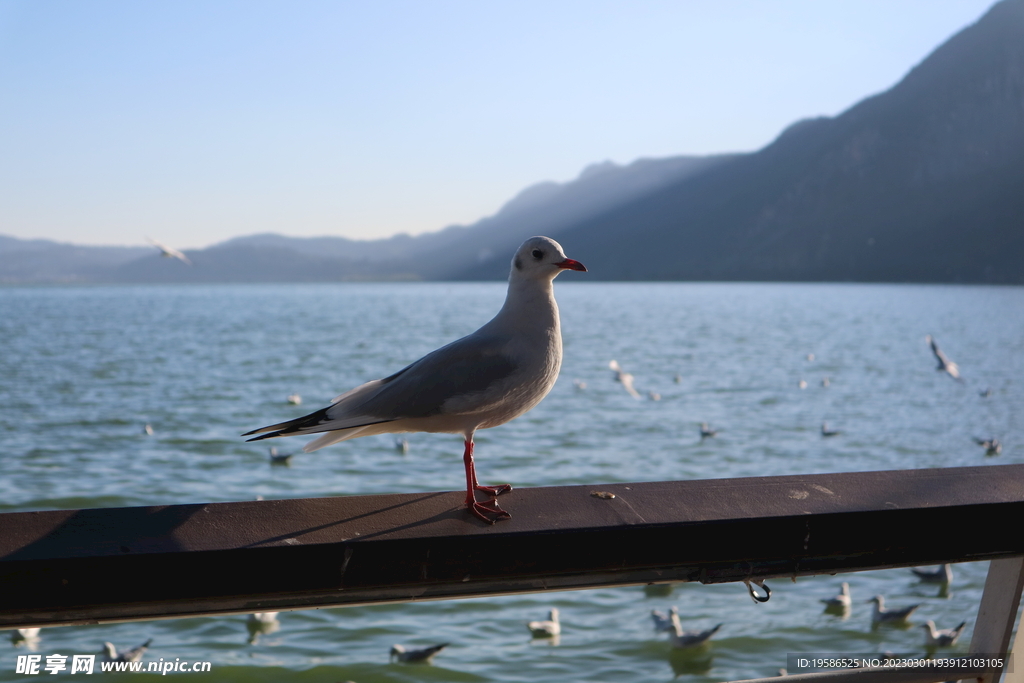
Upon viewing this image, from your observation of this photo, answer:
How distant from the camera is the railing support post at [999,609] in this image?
194 centimetres

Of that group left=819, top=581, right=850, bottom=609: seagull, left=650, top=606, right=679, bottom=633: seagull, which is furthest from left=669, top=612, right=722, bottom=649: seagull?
left=819, top=581, right=850, bottom=609: seagull

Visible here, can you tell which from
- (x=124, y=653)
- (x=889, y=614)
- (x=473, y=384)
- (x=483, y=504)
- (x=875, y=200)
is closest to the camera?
(x=483, y=504)

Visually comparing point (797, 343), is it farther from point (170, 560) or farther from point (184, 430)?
point (170, 560)

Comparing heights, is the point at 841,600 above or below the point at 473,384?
below

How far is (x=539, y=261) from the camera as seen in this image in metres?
2.67

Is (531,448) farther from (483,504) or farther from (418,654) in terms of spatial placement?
(483,504)

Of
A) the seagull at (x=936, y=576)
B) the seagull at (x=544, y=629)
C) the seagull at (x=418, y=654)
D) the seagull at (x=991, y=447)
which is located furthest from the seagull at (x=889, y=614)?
the seagull at (x=991, y=447)

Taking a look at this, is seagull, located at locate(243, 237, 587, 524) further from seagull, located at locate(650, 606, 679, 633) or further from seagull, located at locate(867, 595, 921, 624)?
seagull, located at locate(867, 595, 921, 624)

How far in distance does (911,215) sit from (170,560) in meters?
139

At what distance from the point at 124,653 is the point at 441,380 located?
15.9ft

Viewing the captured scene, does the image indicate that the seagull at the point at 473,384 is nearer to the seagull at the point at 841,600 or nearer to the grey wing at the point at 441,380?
the grey wing at the point at 441,380

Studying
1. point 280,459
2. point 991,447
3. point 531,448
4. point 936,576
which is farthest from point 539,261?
point 991,447

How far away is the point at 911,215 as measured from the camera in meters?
125

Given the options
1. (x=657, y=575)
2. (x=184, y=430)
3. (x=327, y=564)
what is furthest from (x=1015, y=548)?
(x=184, y=430)
